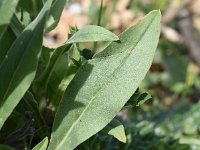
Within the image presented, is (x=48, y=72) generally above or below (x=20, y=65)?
below

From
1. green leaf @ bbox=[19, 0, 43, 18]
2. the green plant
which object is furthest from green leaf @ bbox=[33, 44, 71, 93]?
green leaf @ bbox=[19, 0, 43, 18]

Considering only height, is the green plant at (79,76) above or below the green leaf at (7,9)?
below

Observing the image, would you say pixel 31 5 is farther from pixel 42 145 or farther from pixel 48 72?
pixel 42 145

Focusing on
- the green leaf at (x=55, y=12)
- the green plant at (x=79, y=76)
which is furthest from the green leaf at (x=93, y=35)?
the green leaf at (x=55, y=12)

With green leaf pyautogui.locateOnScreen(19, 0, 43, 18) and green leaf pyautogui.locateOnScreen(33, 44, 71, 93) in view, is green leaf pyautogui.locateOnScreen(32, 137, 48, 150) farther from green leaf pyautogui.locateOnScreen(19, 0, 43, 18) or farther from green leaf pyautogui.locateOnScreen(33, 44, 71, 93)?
green leaf pyautogui.locateOnScreen(19, 0, 43, 18)

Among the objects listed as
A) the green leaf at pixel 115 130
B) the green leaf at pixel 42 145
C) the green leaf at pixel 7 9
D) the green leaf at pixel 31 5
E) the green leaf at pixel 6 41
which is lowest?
the green leaf at pixel 115 130

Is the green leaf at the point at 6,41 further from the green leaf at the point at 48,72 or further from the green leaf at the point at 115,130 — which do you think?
the green leaf at the point at 115,130

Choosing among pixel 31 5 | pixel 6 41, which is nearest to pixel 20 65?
pixel 6 41
